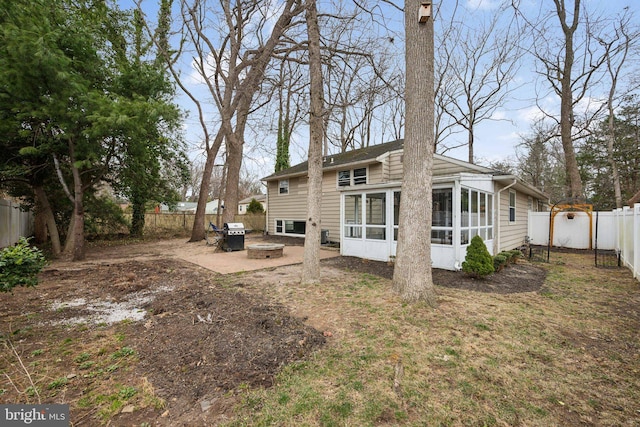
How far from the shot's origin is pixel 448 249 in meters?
6.94

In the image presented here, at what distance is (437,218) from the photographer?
7.16 meters

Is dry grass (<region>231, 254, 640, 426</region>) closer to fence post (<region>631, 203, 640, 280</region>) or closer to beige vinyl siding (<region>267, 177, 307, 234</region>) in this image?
fence post (<region>631, 203, 640, 280</region>)

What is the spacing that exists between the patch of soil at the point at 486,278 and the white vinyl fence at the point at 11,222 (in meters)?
10.2

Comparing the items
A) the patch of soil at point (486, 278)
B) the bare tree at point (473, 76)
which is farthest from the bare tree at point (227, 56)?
the bare tree at point (473, 76)

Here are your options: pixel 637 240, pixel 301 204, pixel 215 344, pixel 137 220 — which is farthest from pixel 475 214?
pixel 137 220

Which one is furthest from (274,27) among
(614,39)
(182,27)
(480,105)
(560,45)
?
(614,39)

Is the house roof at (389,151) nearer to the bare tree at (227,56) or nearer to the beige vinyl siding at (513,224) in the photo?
the beige vinyl siding at (513,224)

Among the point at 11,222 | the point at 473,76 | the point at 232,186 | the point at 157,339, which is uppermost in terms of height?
the point at 473,76

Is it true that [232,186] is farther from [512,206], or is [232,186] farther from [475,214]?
[512,206]

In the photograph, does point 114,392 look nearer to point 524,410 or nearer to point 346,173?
point 524,410

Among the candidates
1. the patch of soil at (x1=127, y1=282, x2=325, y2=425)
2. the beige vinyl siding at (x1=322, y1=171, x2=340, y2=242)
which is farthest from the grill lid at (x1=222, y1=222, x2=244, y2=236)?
the patch of soil at (x1=127, y1=282, x2=325, y2=425)

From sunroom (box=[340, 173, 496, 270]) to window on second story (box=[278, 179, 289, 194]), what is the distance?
6637mm

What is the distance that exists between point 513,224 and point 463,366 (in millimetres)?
9810

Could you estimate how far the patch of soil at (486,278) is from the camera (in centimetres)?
547
